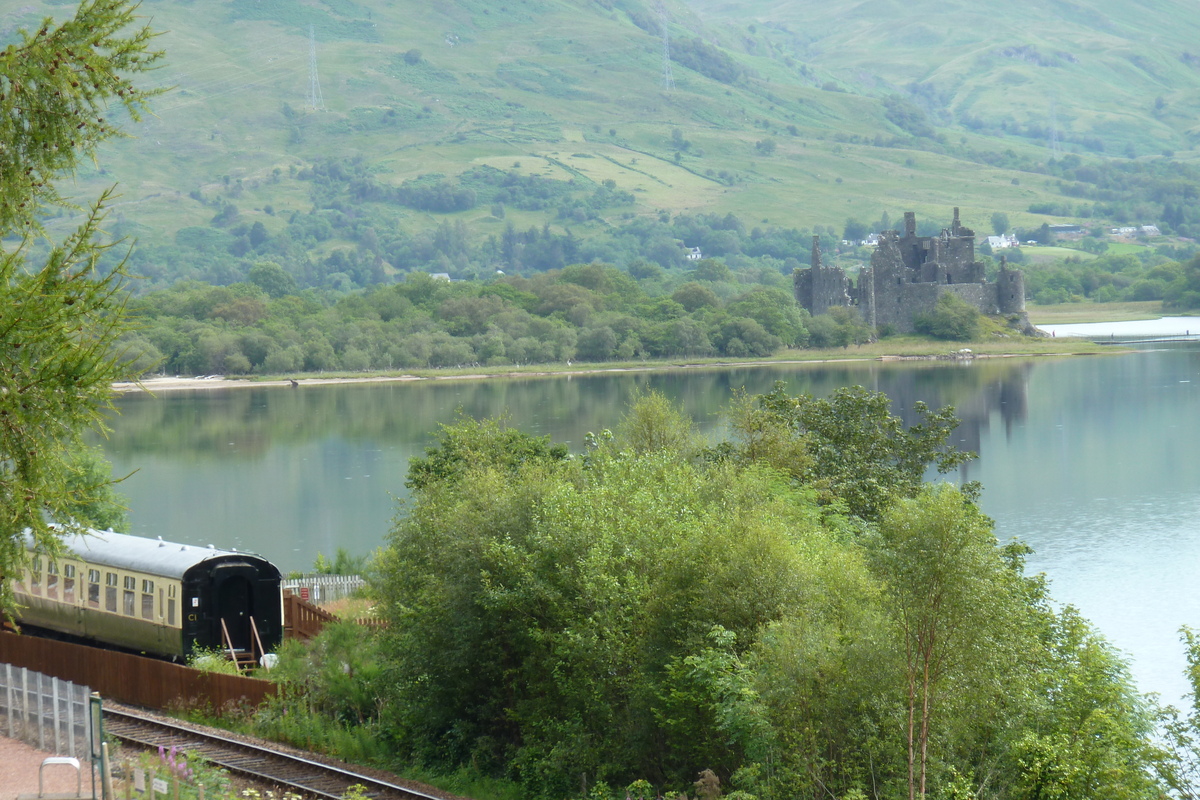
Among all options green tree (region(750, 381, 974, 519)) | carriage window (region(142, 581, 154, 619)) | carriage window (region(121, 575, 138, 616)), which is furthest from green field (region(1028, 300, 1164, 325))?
carriage window (region(142, 581, 154, 619))

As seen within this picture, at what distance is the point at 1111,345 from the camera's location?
358ft

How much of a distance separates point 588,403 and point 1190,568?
151 ft

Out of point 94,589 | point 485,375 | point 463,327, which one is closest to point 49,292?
point 94,589

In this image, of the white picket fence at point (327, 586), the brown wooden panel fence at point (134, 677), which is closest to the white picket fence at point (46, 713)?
the brown wooden panel fence at point (134, 677)

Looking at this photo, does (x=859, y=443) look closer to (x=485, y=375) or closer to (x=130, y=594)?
(x=130, y=594)

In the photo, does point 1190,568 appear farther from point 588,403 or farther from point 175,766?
point 588,403

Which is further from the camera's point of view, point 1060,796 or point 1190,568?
point 1190,568

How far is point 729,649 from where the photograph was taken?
17500mm

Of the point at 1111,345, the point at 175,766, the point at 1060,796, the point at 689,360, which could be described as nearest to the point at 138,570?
the point at 175,766

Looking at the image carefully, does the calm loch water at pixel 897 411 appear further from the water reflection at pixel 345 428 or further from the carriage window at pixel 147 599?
the carriage window at pixel 147 599

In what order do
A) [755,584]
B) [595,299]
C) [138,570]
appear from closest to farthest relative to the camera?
[755,584]
[138,570]
[595,299]

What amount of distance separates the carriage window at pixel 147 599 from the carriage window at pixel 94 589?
1.47m

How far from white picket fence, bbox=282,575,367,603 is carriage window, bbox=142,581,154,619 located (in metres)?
5.92

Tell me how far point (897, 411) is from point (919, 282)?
48082 millimetres
